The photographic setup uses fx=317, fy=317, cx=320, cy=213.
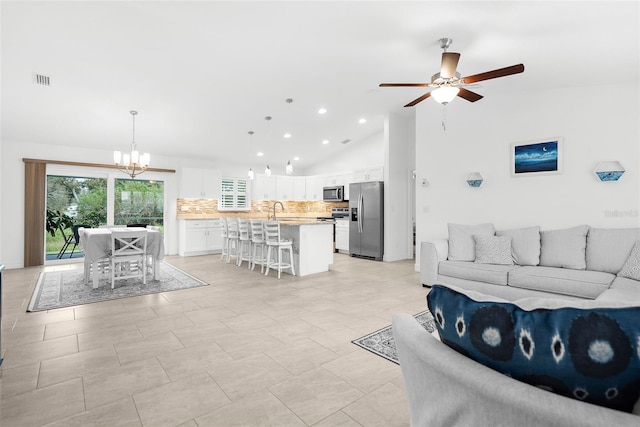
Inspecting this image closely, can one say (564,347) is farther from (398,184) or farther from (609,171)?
(398,184)

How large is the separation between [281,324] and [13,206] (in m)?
6.27

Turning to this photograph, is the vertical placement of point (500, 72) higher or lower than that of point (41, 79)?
lower

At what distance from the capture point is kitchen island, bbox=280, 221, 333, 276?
5496 millimetres

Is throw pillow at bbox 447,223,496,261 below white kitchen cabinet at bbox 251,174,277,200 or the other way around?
below

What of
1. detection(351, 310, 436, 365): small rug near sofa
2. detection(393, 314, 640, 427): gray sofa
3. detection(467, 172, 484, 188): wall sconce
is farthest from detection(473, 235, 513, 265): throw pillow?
detection(393, 314, 640, 427): gray sofa

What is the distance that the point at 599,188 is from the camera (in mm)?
4070

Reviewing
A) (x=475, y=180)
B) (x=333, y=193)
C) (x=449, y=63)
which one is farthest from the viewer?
(x=333, y=193)

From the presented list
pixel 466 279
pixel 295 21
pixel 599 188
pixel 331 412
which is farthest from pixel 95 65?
pixel 599 188

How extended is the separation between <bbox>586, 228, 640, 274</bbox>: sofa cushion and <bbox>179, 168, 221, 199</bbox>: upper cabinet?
7.51 m

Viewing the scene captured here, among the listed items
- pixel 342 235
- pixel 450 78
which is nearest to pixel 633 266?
pixel 450 78

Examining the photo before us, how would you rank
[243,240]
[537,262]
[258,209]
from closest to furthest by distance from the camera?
[537,262]
[243,240]
[258,209]

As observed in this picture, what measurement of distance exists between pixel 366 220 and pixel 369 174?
1.13 metres

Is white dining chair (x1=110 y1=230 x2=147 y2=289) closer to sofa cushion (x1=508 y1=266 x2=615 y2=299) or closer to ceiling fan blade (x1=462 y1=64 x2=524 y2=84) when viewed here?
ceiling fan blade (x1=462 y1=64 x2=524 y2=84)

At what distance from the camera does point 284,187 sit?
9414mm
